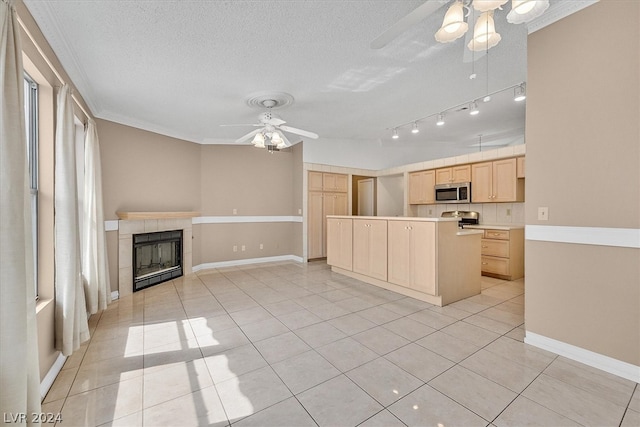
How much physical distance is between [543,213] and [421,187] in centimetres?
380

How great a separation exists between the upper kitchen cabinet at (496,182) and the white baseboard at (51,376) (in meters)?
6.01

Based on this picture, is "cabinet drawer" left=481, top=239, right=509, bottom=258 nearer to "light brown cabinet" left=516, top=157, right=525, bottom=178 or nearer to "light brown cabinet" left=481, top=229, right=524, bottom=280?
"light brown cabinet" left=481, top=229, right=524, bottom=280

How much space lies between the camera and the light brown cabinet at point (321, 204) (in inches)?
241

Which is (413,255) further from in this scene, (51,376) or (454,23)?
(51,376)

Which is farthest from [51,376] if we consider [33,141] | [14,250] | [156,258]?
[156,258]

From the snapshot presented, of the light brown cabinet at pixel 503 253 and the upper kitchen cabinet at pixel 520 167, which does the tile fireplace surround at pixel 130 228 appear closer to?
the light brown cabinet at pixel 503 253

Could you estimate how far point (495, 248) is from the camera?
4.57 m

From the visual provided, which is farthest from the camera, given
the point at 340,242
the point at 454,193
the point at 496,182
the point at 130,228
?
the point at 454,193

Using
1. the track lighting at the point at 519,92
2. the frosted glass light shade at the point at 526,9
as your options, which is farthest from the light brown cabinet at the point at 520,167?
the frosted glass light shade at the point at 526,9

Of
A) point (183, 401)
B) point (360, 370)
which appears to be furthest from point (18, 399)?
point (360, 370)

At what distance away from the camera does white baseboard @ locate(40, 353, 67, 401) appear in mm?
1766

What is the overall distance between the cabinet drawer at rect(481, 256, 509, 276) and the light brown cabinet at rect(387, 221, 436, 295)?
2.02 m

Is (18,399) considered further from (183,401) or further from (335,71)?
(335,71)

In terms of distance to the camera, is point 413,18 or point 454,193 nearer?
point 413,18
